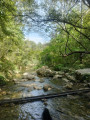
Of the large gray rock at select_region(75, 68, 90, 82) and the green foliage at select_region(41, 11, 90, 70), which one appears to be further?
the large gray rock at select_region(75, 68, 90, 82)

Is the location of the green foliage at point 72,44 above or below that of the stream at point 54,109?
above

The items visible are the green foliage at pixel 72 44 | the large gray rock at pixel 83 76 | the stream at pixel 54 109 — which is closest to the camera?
the stream at pixel 54 109

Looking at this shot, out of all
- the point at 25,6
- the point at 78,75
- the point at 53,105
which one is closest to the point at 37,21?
the point at 25,6

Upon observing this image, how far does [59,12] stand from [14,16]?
66.6 inches

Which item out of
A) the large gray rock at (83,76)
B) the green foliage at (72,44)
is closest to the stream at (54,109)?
the green foliage at (72,44)

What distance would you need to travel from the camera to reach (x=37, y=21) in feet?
11.0

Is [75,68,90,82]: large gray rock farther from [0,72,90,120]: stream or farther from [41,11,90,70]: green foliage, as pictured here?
[0,72,90,120]: stream

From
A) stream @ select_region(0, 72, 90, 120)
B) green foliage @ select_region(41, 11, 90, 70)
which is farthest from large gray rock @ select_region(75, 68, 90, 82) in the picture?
stream @ select_region(0, 72, 90, 120)

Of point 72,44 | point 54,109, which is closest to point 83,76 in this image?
point 72,44

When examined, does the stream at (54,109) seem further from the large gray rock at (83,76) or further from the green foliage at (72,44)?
the large gray rock at (83,76)

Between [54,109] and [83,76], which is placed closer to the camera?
[54,109]

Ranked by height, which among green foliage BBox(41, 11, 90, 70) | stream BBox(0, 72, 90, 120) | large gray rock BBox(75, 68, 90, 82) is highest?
green foliage BBox(41, 11, 90, 70)

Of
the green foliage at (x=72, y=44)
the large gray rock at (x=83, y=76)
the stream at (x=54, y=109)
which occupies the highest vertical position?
the green foliage at (x=72, y=44)

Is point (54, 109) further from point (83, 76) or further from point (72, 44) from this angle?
point (72, 44)
